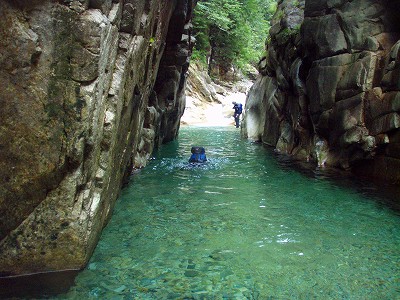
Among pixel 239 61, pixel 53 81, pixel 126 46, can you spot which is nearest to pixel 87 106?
pixel 53 81

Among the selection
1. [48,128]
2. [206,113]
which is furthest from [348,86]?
[206,113]

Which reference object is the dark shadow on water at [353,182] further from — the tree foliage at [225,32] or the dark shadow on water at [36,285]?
the tree foliage at [225,32]

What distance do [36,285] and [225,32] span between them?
39150 mm

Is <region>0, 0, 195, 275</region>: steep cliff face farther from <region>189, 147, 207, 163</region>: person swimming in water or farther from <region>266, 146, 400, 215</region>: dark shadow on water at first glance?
<region>189, 147, 207, 163</region>: person swimming in water

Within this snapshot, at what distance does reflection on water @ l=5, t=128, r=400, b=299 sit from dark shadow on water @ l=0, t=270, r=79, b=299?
145 millimetres

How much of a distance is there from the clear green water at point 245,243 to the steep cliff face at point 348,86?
163 centimetres

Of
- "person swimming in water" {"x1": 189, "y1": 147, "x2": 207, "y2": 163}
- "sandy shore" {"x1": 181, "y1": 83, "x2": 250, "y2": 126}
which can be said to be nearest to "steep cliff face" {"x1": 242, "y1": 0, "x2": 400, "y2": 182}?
"person swimming in water" {"x1": 189, "y1": 147, "x2": 207, "y2": 163}

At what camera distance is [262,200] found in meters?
9.14

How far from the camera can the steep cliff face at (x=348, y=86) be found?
433 inches

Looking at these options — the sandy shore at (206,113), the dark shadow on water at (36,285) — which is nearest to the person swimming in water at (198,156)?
the dark shadow on water at (36,285)

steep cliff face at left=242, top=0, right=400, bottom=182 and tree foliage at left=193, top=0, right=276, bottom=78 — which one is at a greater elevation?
tree foliage at left=193, top=0, right=276, bottom=78

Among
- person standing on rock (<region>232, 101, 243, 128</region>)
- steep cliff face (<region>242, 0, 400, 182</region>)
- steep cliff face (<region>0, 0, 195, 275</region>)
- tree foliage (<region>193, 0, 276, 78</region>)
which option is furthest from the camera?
tree foliage (<region>193, 0, 276, 78</region>)

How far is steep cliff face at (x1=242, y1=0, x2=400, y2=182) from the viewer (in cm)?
1099

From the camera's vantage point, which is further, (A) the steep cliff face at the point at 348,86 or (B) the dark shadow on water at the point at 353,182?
(A) the steep cliff face at the point at 348,86
